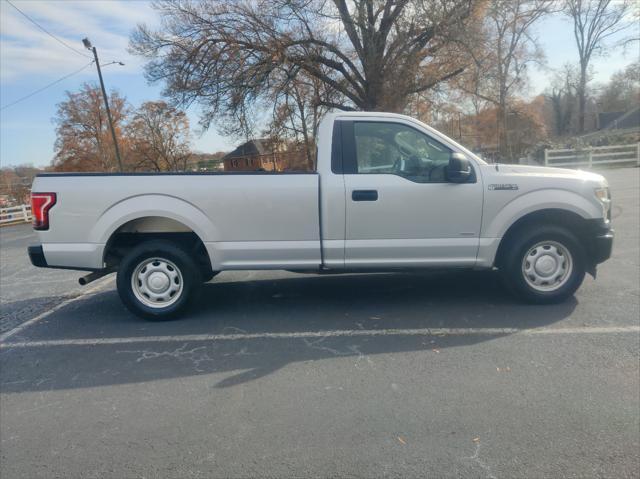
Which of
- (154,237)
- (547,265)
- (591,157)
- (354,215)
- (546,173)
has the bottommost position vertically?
(547,265)

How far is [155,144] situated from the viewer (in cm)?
5066

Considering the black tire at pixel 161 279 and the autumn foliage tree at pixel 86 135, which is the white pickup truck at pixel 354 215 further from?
the autumn foliage tree at pixel 86 135

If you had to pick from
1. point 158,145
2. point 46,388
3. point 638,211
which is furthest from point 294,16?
point 158,145

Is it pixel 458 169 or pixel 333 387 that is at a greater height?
pixel 458 169

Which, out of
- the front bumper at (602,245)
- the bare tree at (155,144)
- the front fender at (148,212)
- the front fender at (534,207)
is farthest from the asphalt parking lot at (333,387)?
the bare tree at (155,144)

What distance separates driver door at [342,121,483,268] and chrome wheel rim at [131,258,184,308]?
1.85m

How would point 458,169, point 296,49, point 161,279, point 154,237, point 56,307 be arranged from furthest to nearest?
point 296,49 → point 56,307 → point 154,237 → point 161,279 → point 458,169

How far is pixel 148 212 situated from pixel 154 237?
47cm

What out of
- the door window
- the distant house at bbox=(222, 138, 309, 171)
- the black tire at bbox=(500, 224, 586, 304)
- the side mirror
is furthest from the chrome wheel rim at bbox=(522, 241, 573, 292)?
the distant house at bbox=(222, 138, 309, 171)

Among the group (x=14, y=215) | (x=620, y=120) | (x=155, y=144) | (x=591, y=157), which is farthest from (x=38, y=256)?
(x=620, y=120)

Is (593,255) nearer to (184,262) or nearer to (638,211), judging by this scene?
(184,262)

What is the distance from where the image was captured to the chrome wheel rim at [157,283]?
193 inches

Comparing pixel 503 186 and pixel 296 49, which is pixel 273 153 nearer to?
pixel 296 49

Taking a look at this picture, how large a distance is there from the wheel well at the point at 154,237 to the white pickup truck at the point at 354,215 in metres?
0.16
